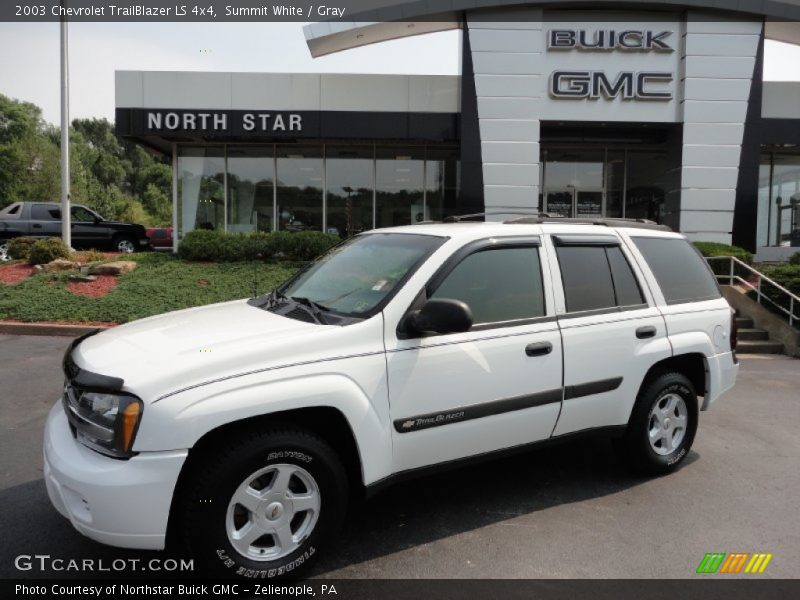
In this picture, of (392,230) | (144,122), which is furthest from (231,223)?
(392,230)

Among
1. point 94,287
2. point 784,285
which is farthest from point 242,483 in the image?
point 784,285

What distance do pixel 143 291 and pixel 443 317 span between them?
993 cm

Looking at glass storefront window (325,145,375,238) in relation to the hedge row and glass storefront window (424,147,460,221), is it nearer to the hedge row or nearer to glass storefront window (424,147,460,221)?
glass storefront window (424,147,460,221)

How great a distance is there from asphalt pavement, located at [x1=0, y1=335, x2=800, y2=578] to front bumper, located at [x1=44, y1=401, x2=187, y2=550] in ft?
2.06

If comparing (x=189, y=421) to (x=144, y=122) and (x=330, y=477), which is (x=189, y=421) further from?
(x=144, y=122)

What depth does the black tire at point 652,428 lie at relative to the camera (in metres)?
4.20

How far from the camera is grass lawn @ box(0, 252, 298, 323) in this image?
1032 cm

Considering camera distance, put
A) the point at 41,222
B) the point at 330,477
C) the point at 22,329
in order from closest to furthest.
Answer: the point at 330,477 → the point at 22,329 → the point at 41,222

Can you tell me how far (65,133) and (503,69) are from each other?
1139cm

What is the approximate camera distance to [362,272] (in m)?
3.71

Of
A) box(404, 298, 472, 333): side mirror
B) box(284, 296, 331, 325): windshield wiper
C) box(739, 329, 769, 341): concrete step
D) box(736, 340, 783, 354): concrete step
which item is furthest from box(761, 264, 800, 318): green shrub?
box(284, 296, 331, 325): windshield wiper

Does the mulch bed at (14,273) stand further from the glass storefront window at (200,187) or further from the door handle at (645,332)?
the door handle at (645,332)

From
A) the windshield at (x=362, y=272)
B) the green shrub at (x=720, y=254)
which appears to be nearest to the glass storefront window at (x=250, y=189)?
the green shrub at (x=720, y=254)

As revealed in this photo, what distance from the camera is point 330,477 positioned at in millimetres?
2959
